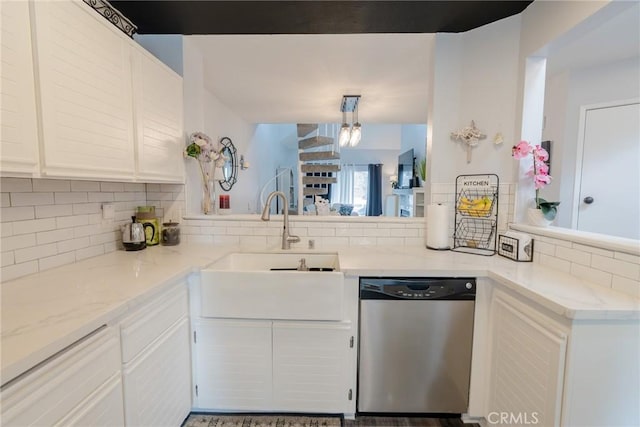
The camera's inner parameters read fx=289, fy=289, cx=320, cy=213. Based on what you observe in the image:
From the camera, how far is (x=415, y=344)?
1.47 meters

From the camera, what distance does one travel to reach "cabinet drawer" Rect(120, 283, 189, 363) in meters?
1.02

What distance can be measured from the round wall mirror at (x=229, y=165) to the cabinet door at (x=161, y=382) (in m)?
2.45

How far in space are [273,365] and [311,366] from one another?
7.8 inches

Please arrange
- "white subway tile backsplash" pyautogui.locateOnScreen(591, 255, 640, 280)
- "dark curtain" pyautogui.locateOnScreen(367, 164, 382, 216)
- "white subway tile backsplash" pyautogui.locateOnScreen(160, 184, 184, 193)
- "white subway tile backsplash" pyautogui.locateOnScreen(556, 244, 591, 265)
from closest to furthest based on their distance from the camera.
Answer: "white subway tile backsplash" pyautogui.locateOnScreen(591, 255, 640, 280) → "white subway tile backsplash" pyautogui.locateOnScreen(556, 244, 591, 265) → "white subway tile backsplash" pyautogui.locateOnScreen(160, 184, 184, 193) → "dark curtain" pyautogui.locateOnScreen(367, 164, 382, 216)

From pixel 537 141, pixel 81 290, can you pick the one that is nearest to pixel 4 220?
pixel 81 290

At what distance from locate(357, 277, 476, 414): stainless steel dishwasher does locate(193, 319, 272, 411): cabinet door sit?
508 mm

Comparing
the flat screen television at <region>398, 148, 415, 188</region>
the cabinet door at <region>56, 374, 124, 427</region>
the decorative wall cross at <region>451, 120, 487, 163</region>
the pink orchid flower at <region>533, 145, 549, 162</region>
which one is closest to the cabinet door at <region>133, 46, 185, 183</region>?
the cabinet door at <region>56, 374, 124, 427</region>

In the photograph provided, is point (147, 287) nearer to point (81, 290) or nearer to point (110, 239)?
point (81, 290)

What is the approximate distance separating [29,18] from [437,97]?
2015 mm

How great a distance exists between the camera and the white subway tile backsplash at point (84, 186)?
1.47 m

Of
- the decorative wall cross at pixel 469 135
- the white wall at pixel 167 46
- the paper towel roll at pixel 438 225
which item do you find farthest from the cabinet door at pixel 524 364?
the white wall at pixel 167 46

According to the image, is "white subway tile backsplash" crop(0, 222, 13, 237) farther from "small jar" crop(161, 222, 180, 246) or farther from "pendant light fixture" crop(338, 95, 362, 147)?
"pendant light fixture" crop(338, 95, 362, 147)

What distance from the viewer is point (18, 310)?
0.89m

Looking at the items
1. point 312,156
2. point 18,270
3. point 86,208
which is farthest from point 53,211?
point 312,156
